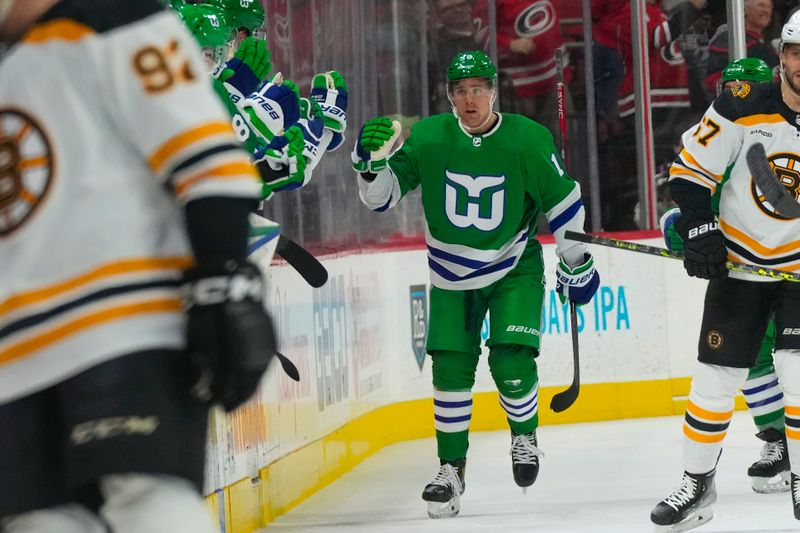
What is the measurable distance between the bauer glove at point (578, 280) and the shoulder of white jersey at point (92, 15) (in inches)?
112

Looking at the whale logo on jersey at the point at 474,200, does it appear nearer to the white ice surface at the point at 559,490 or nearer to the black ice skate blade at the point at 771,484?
the white ice surface at the point at 559,490

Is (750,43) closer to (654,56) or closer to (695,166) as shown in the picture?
(654,56)

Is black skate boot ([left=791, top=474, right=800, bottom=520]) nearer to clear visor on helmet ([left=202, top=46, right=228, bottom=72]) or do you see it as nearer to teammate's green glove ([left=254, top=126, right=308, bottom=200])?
teammate's green glove ([left=254, top=126, right=308, bottom=200])

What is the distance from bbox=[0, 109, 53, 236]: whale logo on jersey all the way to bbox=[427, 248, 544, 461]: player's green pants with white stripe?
269cm

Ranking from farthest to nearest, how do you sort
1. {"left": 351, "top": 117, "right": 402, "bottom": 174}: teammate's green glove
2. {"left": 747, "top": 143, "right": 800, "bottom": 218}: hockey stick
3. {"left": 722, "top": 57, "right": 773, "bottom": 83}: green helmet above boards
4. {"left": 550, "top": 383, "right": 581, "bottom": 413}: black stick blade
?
1. {"left": 722, "top": 57, "right": 773, "bottom": 83}: green helmet above boards
2. {"left": 550, "top": 383, "right": 581, "bottom": 413}: black stick blade
3. {"left": 351, "top": 117, "right": 402, "bottom": 174}: teammate's green glove
4. {"left": 747, "top": 143, "right": 800, "bottom": 218}: hockey stick

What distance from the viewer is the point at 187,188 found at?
4.57 feet

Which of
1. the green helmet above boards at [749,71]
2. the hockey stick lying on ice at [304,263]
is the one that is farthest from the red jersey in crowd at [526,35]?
the hockey stick lying on ice at [304,263]

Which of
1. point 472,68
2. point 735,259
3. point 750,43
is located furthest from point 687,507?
point 750,43

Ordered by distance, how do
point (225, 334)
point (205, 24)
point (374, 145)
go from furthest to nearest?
1. point (374, 145)
2. point (205, 24)
3. point (225, 334)

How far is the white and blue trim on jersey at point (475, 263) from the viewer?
411 centimetres

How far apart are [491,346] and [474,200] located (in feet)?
1.40

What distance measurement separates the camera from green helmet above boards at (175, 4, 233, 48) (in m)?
2.88

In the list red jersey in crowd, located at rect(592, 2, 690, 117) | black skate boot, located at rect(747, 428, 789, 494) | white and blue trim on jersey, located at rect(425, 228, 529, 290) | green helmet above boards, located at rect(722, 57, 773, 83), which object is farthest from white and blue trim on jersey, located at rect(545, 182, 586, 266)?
red jersey in crowd, located at rect(592, 2, 690, 117)

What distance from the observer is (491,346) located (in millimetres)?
4098
